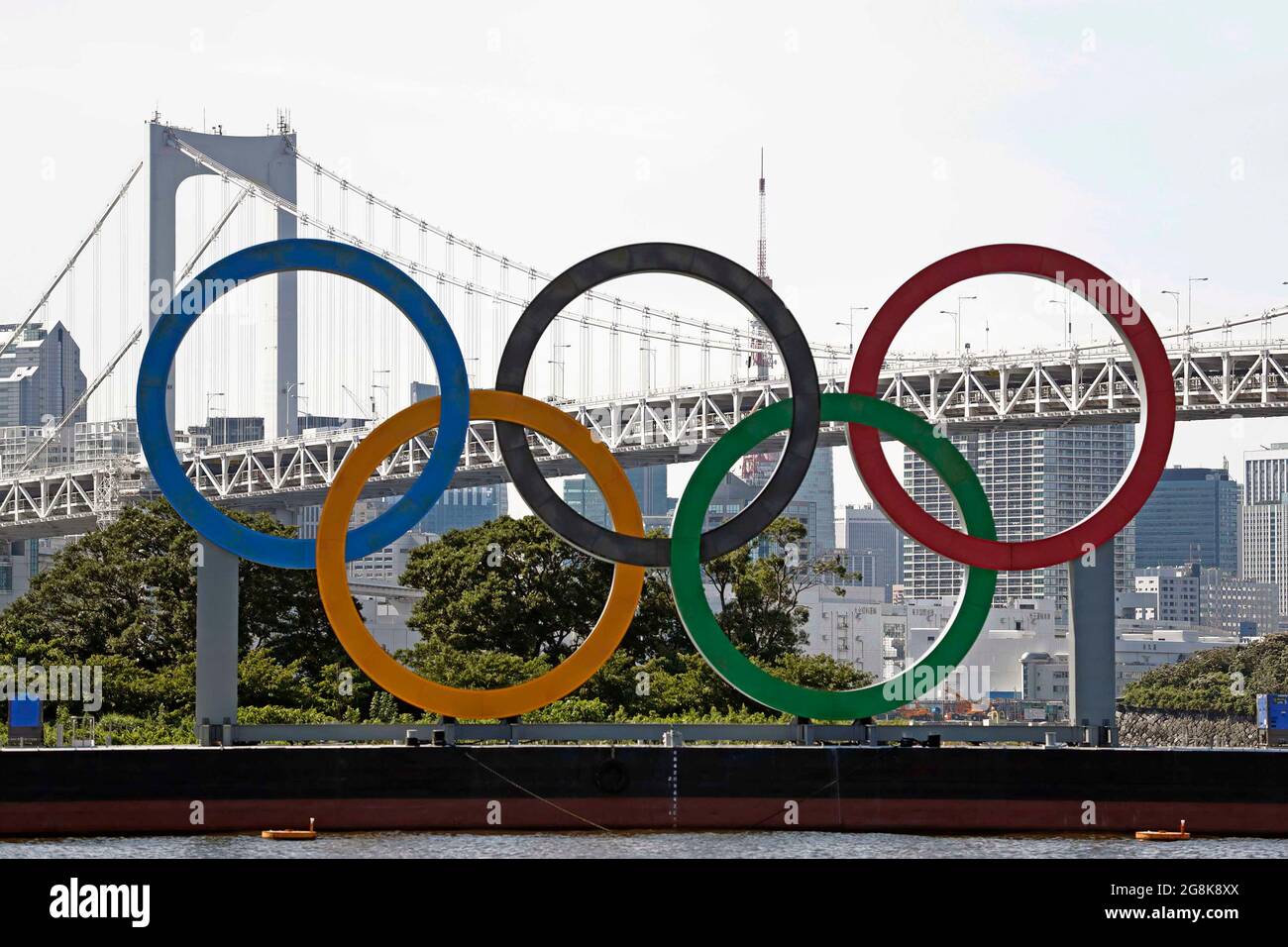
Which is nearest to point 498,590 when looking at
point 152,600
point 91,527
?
point 152,600

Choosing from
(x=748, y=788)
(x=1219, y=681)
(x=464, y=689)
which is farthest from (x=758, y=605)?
(x=1219, y=681)

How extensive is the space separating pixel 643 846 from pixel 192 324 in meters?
11.7

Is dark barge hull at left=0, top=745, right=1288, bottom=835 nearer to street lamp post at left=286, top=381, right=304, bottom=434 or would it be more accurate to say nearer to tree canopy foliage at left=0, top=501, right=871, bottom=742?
tree canopy foliage at left=0, top=501, right=871, bottom=742

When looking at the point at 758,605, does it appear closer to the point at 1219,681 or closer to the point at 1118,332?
the point at 1118,332

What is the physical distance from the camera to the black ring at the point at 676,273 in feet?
103

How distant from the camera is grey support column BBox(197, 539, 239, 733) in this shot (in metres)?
32.6

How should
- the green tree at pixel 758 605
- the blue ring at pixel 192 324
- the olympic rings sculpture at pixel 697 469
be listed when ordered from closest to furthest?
1. the olympic rings sculpture at pixel 697 469
2. the blue ring at pixel 192 324
3. the green tree at pixel 758 605

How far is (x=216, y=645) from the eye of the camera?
32.7 meters

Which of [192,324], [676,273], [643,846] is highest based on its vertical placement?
[676,273]

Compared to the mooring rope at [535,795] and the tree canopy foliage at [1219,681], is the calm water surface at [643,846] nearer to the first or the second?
the mooring rope at [535,795]

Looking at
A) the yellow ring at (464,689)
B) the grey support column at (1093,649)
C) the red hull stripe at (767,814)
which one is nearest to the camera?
the yellow ring at (464,689)

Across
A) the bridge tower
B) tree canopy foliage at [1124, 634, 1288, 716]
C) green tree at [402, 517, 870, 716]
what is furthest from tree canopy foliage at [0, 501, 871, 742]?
tree canopy foliage at [1124, 634, 1288, 716]

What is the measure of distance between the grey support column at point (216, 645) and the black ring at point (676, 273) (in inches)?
226

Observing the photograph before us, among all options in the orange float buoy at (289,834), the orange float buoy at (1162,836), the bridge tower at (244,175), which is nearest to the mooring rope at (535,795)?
the orange float buoy at (289,834)
